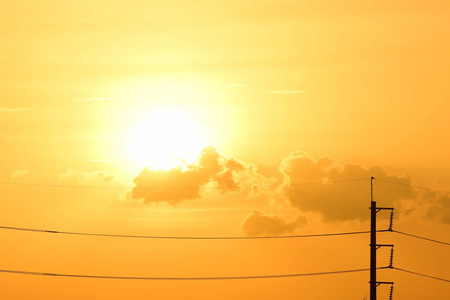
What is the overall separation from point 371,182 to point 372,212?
8.20 metres

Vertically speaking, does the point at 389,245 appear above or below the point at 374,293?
above

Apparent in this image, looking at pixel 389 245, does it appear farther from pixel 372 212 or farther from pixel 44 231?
pixel 44 231

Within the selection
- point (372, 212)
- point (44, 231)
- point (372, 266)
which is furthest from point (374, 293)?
point (44, 231)

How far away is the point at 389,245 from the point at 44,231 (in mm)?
47265

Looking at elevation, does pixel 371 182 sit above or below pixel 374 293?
above

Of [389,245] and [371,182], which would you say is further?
[389,245]

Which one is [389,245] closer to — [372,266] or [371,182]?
[372,266]

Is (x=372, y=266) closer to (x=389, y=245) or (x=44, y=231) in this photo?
(x=389, y=245)

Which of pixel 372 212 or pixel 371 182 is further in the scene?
pixel 372 212

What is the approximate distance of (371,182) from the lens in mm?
101938

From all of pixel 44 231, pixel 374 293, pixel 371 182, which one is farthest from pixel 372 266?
pixel 44 231

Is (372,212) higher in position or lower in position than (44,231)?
higher

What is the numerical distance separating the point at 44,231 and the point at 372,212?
4293 cm

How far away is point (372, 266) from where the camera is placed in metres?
108
